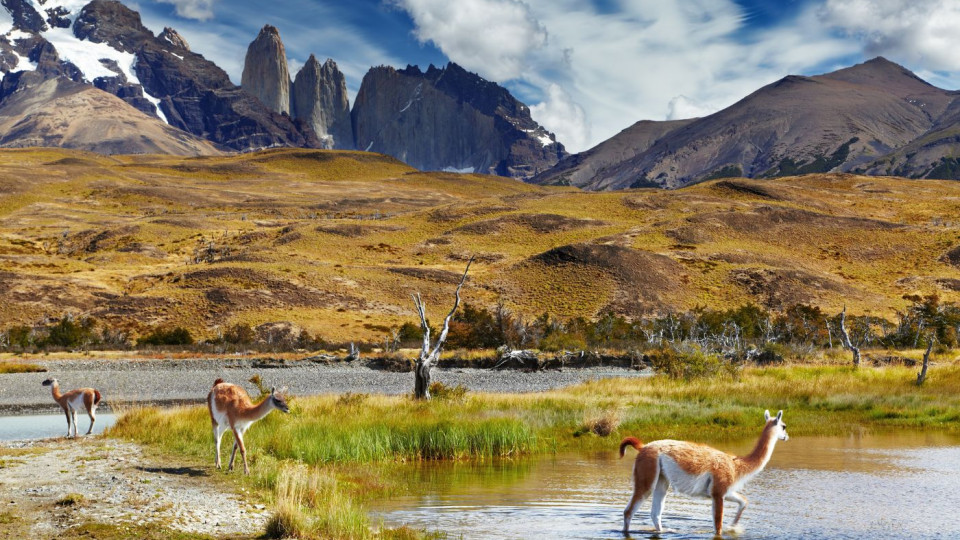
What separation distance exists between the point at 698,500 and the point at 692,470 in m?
4.44

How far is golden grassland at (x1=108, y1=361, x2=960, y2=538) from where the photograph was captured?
12.5 m

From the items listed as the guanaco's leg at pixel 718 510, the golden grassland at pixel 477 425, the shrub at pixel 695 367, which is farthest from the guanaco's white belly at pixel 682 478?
the shrub at pixel 695 367

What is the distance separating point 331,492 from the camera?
39.7 feet

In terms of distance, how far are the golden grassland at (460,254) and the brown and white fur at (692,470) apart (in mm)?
58104

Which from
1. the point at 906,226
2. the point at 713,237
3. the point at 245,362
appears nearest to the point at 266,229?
the point at 713,237

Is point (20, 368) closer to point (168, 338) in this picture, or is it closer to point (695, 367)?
point (168, 338)

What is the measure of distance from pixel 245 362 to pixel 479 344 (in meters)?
18.1

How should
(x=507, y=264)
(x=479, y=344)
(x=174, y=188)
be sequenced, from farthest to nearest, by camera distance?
(x=174, y=188) → (x=507, y=264) → (x=479, y=344)

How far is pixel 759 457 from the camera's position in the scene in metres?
9.98

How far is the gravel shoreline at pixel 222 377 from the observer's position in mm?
32425

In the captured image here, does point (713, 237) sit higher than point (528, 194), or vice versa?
point (528, 194)

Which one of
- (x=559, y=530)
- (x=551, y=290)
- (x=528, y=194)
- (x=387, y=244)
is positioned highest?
(x=528, y=194)

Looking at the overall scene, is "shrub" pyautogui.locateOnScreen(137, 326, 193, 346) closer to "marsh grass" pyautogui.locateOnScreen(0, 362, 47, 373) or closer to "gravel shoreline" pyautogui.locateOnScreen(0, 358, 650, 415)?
"gravel shoreline" pyautogui.locateOnScreen(0, 358, 650, 415)

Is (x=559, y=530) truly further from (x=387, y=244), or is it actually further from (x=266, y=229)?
(x=266, y=229)
